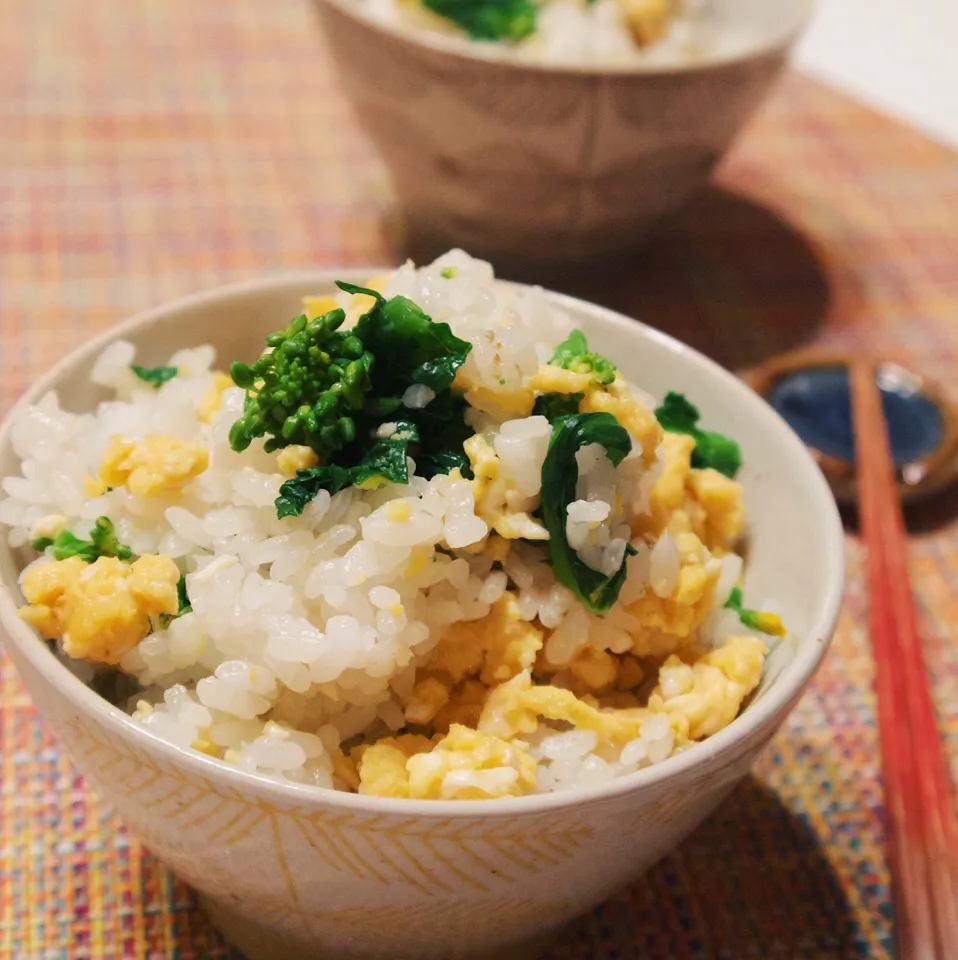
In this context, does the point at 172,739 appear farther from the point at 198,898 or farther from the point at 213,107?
the point at 213,107

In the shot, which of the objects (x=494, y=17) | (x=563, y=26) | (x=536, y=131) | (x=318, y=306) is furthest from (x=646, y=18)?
(x=318, y=306)

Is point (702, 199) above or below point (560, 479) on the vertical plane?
below

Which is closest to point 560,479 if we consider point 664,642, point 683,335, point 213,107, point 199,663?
point 664,642

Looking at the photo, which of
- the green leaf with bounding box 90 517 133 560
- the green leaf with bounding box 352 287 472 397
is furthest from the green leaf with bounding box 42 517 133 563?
the green leaf with bounding box 352 287 472 397

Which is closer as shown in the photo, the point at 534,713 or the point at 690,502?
the point at 534,713

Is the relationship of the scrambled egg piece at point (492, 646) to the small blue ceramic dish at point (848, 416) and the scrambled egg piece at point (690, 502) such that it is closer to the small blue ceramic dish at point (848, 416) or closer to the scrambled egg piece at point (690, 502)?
the scrambled egg piece at point (690, 502)

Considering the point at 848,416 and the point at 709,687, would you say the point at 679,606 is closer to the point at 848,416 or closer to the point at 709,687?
the point at 709,687

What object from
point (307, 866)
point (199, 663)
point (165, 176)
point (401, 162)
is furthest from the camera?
point (165, 176)

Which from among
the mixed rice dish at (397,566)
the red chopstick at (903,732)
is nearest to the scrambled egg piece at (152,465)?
the mixed rice dish at (397,566)
